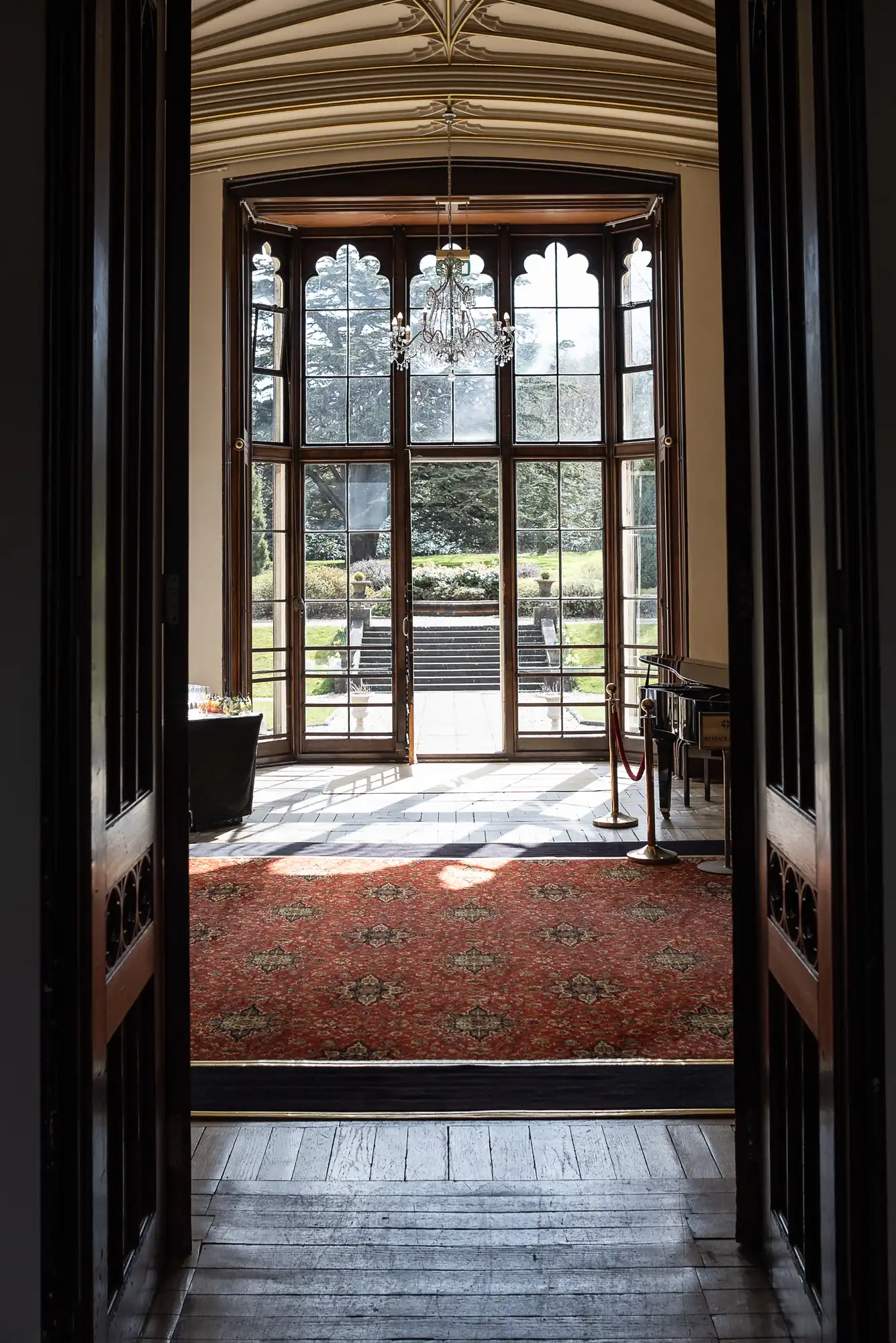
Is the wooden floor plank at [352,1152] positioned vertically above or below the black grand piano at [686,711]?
below

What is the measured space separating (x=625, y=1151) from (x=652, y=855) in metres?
3.54

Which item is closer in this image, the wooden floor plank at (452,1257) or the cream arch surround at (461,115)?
the wooden floor plank at (452,1257)

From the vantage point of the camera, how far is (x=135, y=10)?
88.0 inches

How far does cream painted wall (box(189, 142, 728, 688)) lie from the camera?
906 centimetres

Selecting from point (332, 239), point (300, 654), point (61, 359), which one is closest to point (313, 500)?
point (300, 654)

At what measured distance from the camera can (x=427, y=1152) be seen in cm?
290

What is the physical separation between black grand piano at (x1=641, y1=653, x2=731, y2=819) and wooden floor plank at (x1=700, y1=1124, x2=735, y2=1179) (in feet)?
12.0

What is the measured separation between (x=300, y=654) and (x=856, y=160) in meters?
8.55

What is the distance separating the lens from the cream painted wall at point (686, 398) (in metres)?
9.06

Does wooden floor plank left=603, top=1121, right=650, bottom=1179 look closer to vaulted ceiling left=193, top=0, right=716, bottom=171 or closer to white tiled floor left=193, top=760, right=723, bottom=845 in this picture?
white tiled floor left=193, top=760, right=723, bottom=845

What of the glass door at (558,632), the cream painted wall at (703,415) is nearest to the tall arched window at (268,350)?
the glass door at (558,632)

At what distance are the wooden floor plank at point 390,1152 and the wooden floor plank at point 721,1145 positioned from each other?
2.59 ft

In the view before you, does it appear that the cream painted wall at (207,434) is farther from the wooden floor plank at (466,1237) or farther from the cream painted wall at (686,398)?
the wooden floor plank at (466,1237)

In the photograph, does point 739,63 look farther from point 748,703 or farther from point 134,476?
point 134,476
